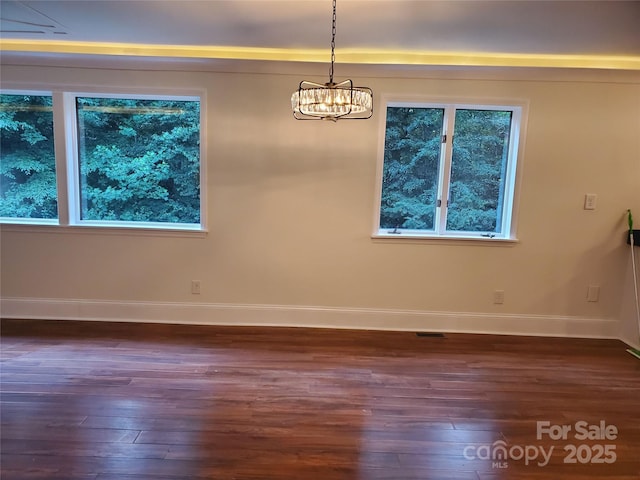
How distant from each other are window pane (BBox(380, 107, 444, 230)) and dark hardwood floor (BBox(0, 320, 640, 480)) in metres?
1.05

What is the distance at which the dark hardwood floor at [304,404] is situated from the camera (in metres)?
1.84

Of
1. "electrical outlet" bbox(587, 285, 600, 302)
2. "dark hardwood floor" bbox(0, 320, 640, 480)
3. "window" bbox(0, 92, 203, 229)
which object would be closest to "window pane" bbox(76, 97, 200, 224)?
"window" bbox(0, 92, 203, 229)

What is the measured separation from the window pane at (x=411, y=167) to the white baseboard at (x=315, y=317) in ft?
2.78

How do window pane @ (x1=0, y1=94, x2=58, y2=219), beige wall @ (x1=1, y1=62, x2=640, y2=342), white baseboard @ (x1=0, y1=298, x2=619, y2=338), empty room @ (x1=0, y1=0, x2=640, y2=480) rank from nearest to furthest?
empty room @ (x1=0, y1=0, x2=640, y2=480), beige wall @ (x1=1, y1=62, x2=640, y2=342), window pane @ (x1=0, y1=94, x2=58, y2=219), white baseboard @ (x1=0, y1=298, x2=619, y2=338)

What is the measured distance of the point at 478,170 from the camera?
3.41 meters

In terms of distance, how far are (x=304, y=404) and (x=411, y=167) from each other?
7.03 feet

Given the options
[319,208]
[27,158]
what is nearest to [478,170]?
[319,208]

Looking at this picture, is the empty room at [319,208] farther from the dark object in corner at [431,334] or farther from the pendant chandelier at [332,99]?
the pendant chandelier at [332,99]

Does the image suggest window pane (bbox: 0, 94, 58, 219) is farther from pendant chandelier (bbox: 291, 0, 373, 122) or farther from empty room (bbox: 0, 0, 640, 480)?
pendant chandelier (bbox: 291, 0, 373, 122)

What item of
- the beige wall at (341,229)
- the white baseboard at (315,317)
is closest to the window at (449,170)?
the beige wall at (341,229)

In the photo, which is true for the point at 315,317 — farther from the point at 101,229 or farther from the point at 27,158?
the point at 27,158

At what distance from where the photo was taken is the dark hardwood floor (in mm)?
1837

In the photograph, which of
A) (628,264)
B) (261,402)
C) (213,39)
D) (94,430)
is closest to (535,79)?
(628,264)

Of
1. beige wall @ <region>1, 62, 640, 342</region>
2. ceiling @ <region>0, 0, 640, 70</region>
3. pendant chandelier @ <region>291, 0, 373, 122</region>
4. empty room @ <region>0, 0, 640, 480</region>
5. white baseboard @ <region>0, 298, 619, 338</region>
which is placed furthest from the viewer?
white baseboard @ <region>0, 298, 619, 338</region>
